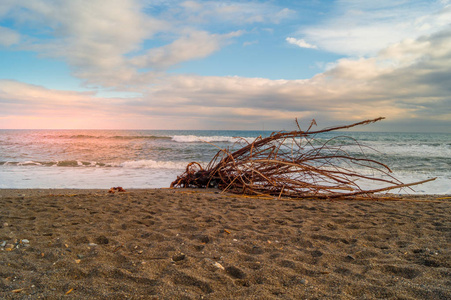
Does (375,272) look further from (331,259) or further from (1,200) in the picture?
(1,200)

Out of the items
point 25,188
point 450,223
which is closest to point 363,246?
point 450,223

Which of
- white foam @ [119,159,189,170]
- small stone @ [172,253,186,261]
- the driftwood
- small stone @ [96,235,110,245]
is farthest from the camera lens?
white foam @ [119,159,189,170]

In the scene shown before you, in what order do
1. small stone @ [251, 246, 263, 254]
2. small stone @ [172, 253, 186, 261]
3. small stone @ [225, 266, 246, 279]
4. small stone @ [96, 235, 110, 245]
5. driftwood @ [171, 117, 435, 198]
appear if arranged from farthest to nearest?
driftwood @ [171, 117, 435, 198]
small stone @ [96, 235, 110, 245]
small stone @ [251, 246, 263, 254]
small stone @ [172, 253, 186, 261]
small stone @ [225, 266, 246, 279]

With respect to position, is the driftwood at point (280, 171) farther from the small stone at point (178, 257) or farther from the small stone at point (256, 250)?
the small stone at point (178, 257)

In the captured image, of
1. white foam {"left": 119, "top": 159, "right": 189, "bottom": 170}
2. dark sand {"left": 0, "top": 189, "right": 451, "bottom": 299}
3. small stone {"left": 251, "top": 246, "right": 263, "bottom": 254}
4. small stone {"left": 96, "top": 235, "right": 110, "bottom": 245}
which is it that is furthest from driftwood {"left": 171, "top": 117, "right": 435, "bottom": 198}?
white foam {"left": 119, "top": 159, "right": 189, "bottom": 170}

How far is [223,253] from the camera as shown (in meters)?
1.97

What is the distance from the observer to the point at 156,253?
6.48ft

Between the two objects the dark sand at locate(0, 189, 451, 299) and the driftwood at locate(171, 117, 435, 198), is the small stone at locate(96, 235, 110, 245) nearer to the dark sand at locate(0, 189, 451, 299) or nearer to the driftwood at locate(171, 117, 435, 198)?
the dark sand at locate(0, 189, 451, 299)

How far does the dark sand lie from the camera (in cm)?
147

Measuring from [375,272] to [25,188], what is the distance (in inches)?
246

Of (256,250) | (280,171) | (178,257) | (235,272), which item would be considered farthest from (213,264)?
(280,171)

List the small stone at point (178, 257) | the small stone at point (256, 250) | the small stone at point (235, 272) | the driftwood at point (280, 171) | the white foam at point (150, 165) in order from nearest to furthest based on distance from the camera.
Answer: the small stone at point (235, 272)
the small stone at point (178, 257)
the small stone at point (256, 250)
the driftwood at point (280, 171)
the white foam at point (150, 165)

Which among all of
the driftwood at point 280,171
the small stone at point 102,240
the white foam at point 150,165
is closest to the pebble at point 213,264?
the small stone at point 102,240

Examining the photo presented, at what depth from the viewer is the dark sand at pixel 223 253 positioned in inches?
57.9
